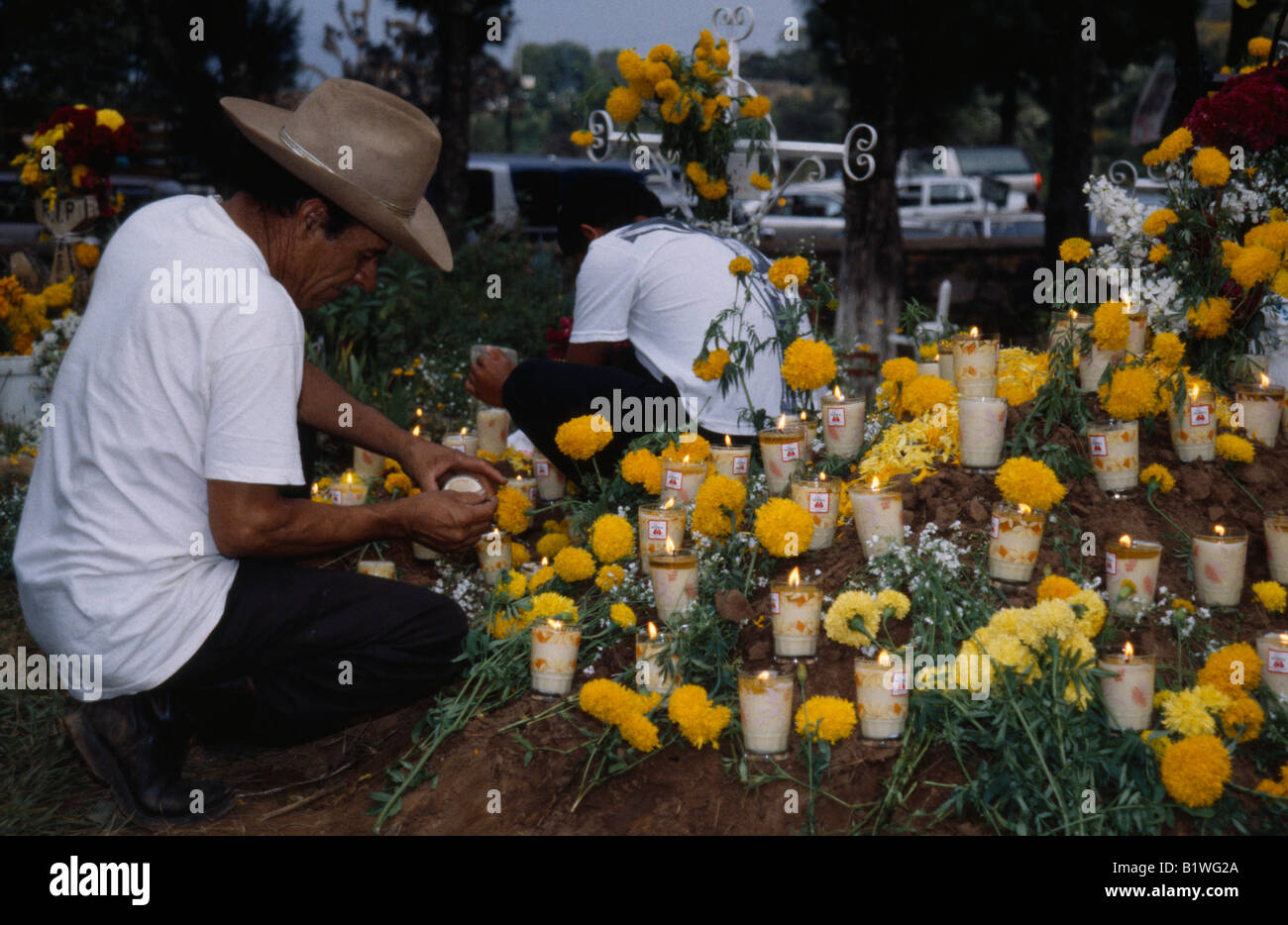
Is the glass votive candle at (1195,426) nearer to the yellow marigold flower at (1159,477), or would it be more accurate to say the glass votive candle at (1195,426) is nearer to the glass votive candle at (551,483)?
the yellow marigold flower at (1159,477)

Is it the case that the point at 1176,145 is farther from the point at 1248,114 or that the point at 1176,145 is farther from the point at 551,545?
the point at 551,545

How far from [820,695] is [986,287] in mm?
9507

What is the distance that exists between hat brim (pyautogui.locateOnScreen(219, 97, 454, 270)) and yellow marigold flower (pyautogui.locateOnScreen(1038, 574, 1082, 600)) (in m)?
1.79

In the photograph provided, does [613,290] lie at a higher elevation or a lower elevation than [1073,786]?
higher

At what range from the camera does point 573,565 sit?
325 cm

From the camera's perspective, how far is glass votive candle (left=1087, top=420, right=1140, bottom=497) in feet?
10.2

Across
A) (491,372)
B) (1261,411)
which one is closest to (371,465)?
(491,372)

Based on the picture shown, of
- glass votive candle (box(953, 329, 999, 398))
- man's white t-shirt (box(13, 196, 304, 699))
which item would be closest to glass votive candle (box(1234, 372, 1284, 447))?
glass votive candle (box(953, 329, 999, 398))

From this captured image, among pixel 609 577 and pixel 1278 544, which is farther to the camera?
pixel 609 577

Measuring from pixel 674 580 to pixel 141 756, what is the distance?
141 cm

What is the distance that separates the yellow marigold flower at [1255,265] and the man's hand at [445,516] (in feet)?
7.51
